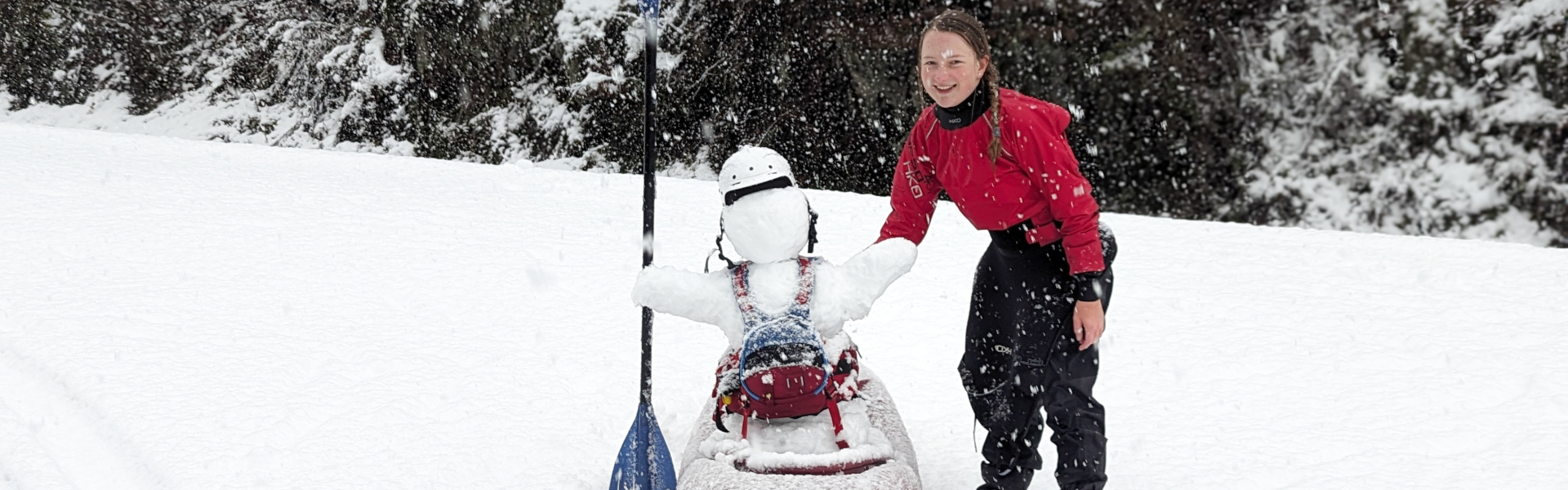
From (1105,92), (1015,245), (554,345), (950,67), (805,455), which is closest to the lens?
(805,455)

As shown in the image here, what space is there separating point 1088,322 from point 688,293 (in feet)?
3.07

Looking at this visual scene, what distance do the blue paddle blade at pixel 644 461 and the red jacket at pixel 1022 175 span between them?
2.59ft

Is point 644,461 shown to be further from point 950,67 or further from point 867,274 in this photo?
point 950,67

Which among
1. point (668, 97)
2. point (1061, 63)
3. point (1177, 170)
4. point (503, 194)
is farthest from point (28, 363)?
point (1177, 170)

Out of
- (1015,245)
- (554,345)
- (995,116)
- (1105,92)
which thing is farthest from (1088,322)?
(1105,92)

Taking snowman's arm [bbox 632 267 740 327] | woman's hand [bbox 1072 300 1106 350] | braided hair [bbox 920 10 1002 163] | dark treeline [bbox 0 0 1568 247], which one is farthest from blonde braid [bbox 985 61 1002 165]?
dark treeline [bbox 0 0 1568 247]

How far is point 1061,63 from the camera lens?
10.2 meters

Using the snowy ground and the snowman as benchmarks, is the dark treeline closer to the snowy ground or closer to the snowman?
the snowy ground

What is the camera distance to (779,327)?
7.44 ft

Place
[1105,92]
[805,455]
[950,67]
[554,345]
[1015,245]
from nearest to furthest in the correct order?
[805,455], [950,67], [1015,245], [554,345], [1105,92]

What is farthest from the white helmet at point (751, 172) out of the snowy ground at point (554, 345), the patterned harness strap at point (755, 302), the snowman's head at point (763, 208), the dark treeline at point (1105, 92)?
the dark treeline at point (1105, 92)

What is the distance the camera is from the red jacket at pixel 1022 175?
228cm

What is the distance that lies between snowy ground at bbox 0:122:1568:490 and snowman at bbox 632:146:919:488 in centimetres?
89

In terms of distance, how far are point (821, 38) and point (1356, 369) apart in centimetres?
762
